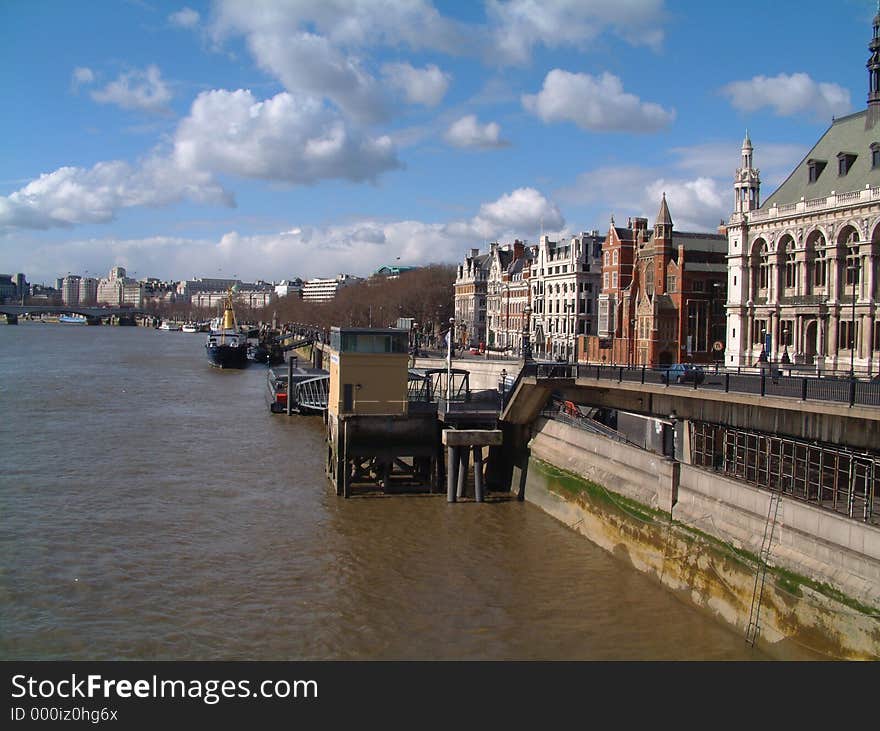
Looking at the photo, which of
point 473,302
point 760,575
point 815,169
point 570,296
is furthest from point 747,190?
point 473,302

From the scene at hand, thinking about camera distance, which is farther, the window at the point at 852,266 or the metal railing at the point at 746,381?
the window at the point at 852,266

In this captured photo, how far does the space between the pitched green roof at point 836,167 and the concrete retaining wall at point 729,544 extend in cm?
2621

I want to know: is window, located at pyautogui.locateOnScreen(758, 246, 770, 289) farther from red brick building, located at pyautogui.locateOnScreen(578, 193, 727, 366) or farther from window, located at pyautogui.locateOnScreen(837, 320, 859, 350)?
red brick building, located at pyautogui.locateOnScreen(578, 193, 727, 366)

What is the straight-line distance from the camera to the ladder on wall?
1650 cm

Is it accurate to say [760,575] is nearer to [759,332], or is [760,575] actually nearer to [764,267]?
[759,332]

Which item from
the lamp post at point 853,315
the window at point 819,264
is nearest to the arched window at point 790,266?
the window at point 819,264

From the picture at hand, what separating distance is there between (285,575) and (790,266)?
3677 centimetres

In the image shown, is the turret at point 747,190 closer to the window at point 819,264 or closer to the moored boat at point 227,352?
the window at point 819,264

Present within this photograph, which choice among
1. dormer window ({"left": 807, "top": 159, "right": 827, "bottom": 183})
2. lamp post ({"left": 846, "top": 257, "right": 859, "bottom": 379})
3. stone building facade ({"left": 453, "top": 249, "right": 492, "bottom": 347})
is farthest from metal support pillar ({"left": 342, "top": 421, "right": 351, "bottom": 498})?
stone building facade ({"left": 453, "top": 249, "right": 492, "bottom": 347})

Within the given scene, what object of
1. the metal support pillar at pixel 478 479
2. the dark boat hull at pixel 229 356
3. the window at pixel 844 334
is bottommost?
the metal support pillar at pixel 478 479

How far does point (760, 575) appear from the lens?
54.6ft

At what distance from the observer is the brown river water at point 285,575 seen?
16828 millimetres
